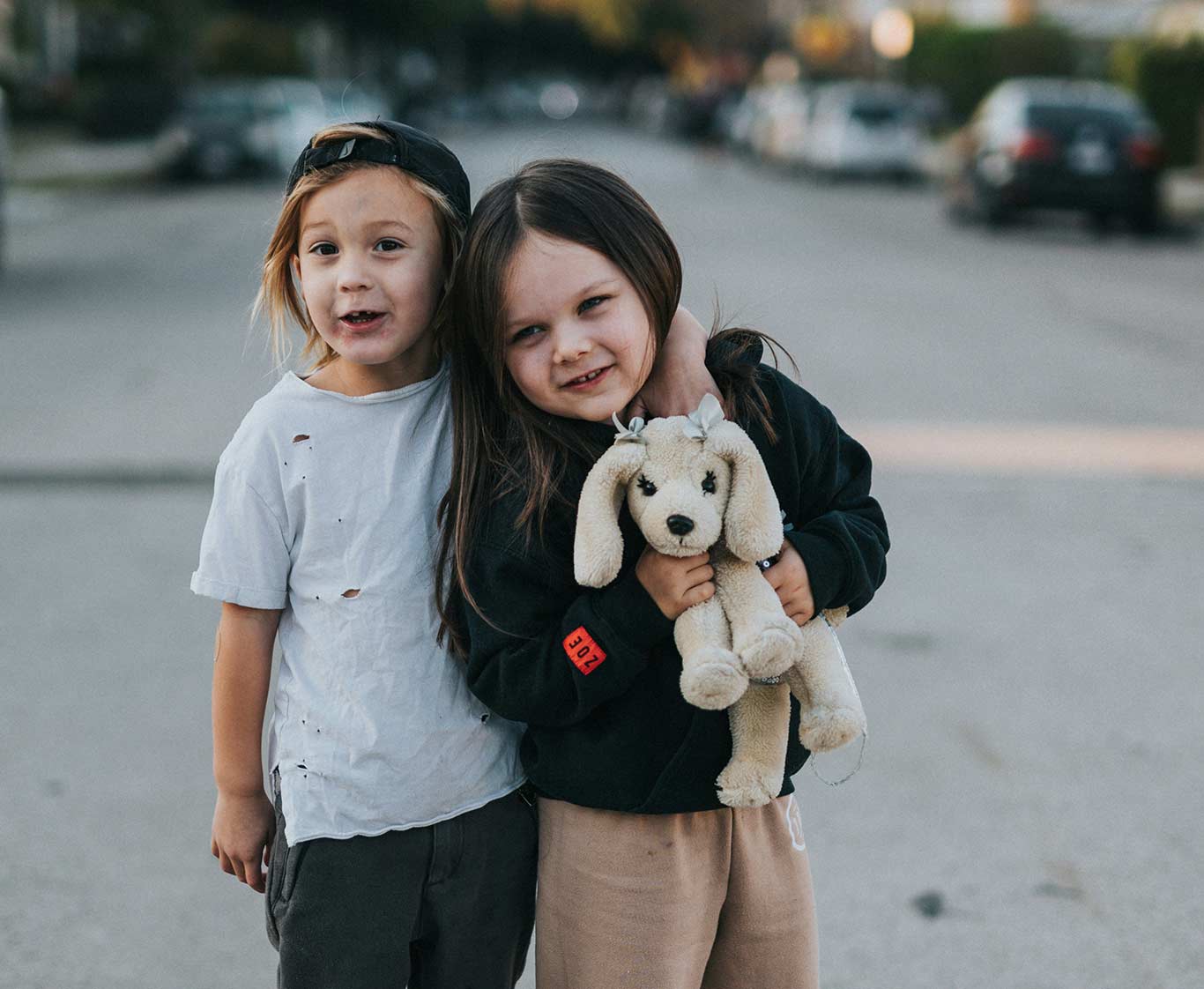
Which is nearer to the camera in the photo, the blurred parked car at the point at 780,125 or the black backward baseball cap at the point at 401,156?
the black backward baseball cap at the point at 401,156

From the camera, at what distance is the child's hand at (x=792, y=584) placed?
1.78 m

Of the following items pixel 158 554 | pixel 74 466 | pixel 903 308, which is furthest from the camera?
pixel 903 308

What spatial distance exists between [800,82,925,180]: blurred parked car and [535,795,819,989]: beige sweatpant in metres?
26.3

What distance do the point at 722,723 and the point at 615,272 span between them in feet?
1.89

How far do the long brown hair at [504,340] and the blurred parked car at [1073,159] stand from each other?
1597 cm

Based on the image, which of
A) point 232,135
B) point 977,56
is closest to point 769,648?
A: point 232,135

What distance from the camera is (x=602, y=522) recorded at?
1714 millimetres

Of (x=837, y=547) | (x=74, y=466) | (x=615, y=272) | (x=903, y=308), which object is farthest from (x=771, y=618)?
(x=903, y=308)

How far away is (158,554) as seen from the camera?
17.7 feet

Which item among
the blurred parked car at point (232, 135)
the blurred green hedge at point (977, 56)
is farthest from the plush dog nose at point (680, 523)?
the blurred green hedge at point (977, 56)

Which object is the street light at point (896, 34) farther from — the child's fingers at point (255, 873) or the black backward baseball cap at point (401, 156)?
the child's fingers at point (255, 873)

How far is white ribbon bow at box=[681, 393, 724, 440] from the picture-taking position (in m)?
1.73

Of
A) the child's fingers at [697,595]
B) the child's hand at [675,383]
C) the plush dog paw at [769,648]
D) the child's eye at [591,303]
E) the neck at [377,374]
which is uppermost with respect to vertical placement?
the child's eye at [591,303]

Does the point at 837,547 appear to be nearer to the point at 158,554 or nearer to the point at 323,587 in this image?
the point at 323,587
